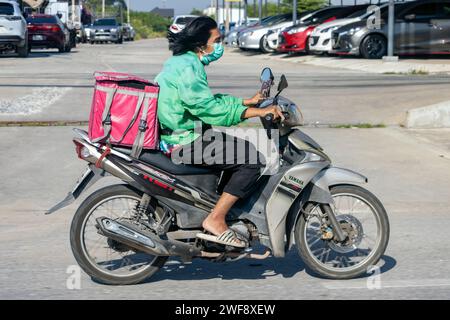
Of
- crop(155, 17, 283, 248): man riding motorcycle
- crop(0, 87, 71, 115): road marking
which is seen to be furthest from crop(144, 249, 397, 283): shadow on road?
crop(0, 87, 71, 115): road marking

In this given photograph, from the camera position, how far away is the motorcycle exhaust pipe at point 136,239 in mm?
5867

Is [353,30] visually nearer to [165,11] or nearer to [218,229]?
[218,229]

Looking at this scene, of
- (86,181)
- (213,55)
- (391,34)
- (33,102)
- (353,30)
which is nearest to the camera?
(86,181)

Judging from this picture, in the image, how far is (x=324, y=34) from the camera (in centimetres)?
2998

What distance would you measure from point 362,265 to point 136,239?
1.49 meters

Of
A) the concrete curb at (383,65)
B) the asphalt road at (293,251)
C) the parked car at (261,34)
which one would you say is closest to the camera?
the asphalt road at (293,251)

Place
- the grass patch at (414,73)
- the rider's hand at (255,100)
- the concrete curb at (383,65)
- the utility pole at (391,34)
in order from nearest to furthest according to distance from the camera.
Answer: the rider's hand at (255,100), the grass patch at (414,73), the concrete curb at (383,65), the utility pole at (391,34)

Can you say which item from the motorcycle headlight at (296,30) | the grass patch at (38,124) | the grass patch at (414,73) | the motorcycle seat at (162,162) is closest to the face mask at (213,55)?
the motorcycle seat at (162,162)

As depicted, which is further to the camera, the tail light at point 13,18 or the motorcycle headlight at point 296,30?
the motorcycle headlight at point 296,30

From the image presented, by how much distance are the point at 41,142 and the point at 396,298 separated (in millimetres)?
7602

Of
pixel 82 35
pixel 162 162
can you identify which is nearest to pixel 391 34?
pixel 162 162

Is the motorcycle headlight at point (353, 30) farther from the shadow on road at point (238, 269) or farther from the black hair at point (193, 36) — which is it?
the black hair at point (193, 36)

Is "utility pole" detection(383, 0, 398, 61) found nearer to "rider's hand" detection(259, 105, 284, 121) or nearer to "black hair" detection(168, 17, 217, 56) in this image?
"black hair" detection(168, 17, 217, 56)
